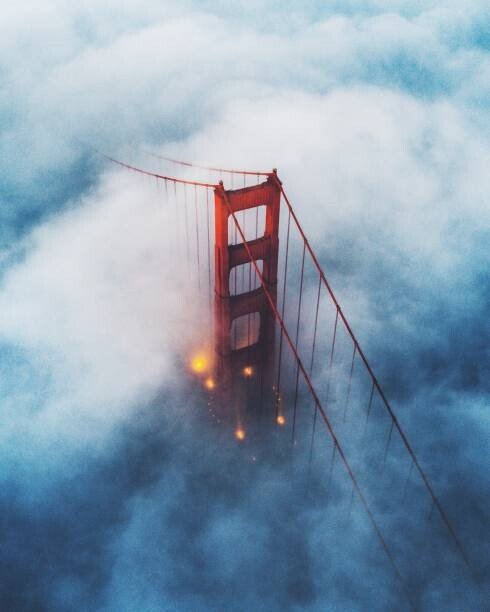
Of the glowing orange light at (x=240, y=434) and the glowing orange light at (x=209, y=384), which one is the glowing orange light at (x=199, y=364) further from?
the glowing orange light at (x=240, y=434)

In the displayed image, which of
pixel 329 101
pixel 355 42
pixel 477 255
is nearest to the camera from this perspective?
pixel 477 255

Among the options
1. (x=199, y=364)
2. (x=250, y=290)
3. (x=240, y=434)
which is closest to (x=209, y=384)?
(x=199, y=364)

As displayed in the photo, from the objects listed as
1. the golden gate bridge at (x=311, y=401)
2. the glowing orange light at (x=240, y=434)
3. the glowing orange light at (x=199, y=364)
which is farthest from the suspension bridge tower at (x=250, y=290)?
the glowing orange light at (x=199, y=364)

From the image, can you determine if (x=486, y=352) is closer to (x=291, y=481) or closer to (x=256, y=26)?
(x=291, y=481)

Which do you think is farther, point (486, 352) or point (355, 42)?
point (355, 42)

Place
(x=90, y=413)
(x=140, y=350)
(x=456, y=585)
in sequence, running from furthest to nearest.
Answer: (x=140, y=350), (x=90, y=413), (x=456, y=585)

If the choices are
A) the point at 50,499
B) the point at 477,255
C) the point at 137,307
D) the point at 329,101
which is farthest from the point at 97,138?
the point at 50,499

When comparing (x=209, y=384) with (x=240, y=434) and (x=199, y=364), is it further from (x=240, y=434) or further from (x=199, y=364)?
(x=240, y=434)
